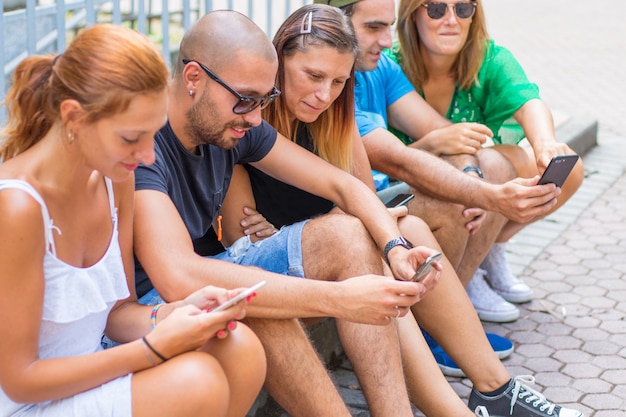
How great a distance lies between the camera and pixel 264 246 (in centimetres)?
321

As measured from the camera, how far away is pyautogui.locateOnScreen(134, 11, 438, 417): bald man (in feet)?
8.97

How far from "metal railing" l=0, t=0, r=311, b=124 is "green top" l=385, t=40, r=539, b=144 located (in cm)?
80

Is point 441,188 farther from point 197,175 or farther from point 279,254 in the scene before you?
point 197,175

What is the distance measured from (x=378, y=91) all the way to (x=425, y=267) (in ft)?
5.12

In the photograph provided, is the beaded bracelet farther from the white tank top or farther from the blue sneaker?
the blue sneaker

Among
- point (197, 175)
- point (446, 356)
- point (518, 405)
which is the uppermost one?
point (197, 175)

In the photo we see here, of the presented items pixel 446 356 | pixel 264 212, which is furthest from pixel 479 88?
pixel 264 212

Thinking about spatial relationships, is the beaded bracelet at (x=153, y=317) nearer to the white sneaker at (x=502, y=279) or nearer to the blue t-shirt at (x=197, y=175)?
the blue t-shirt at (x=197, y=175)

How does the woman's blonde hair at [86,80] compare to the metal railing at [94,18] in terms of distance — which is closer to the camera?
the woman's blonde hair at [86,80]

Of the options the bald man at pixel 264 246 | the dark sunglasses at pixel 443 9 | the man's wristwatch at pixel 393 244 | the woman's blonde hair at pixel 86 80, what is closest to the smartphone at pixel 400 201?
the bald man at pixel 264 246

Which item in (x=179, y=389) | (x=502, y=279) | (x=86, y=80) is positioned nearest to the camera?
(x=86, y=80)

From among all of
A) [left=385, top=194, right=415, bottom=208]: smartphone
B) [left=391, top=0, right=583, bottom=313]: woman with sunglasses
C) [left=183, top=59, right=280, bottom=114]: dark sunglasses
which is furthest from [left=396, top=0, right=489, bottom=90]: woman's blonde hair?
[left=183, top=59, right=280, bottom=114]: dark sunglasses

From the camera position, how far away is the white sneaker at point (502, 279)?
4.70 metres

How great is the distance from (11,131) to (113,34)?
0.38 metres
